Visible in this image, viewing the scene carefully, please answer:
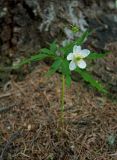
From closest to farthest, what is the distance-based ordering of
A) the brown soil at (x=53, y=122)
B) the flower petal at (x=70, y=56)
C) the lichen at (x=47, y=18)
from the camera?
the flower petal at (x=70, y=56), the brown soil at (x=53, y=122), the lichen at (x=47, y=18)

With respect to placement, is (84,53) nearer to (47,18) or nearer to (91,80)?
(91,80)

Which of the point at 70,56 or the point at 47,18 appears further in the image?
the point at 47,18

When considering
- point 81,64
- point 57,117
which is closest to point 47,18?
point 57,117

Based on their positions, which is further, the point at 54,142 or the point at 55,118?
the point at 55,118

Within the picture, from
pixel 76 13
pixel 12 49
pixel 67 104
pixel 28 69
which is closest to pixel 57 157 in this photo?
pixel 67 104

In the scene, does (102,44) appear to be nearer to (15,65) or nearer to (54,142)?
(15,65)

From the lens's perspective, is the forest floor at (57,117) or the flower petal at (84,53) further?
the forest floor at (57,117)

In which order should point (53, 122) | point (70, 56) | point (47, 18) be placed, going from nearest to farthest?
point (70, 56) → point (53, 122) → point (47, 18)

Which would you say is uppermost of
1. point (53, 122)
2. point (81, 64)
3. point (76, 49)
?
point (76, 49)

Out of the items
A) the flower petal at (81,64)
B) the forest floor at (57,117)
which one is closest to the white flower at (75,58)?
the flower petal at (81,64)

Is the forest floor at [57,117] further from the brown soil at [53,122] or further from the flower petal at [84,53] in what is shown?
the flower petal at [84,53]

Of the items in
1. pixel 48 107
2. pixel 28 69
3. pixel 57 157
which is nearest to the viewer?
pixel 57 157
